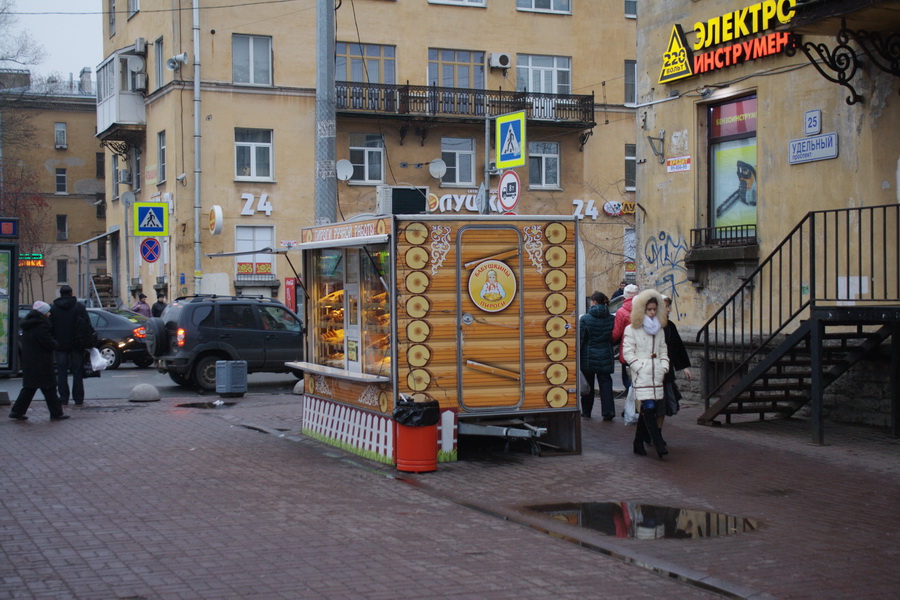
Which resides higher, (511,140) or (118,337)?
(511,140)

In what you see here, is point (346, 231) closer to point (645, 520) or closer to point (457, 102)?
point (645, 520)

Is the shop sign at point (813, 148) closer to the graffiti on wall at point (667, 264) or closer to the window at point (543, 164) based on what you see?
the graffiti on wall at point (667, 264)

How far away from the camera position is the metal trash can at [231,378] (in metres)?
18.0

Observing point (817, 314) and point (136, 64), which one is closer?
point (817, 314)

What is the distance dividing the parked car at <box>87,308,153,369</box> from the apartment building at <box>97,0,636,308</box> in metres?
9.14

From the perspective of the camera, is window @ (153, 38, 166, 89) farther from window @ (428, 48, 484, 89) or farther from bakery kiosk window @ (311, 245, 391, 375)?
bakery kiosk window @ (311, 245, 391, 375)

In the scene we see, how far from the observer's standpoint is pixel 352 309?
12102mm

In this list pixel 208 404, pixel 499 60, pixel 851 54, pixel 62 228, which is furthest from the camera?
pixel 62 228

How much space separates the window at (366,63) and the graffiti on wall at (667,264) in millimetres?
22659

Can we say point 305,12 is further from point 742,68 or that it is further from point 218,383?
point 742,68

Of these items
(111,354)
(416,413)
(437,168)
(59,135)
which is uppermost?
(59,135)

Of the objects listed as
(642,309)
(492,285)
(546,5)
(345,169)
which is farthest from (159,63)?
(642,309)

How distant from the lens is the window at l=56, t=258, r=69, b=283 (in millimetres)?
63312

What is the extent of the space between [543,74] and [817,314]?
29510 millimetres
